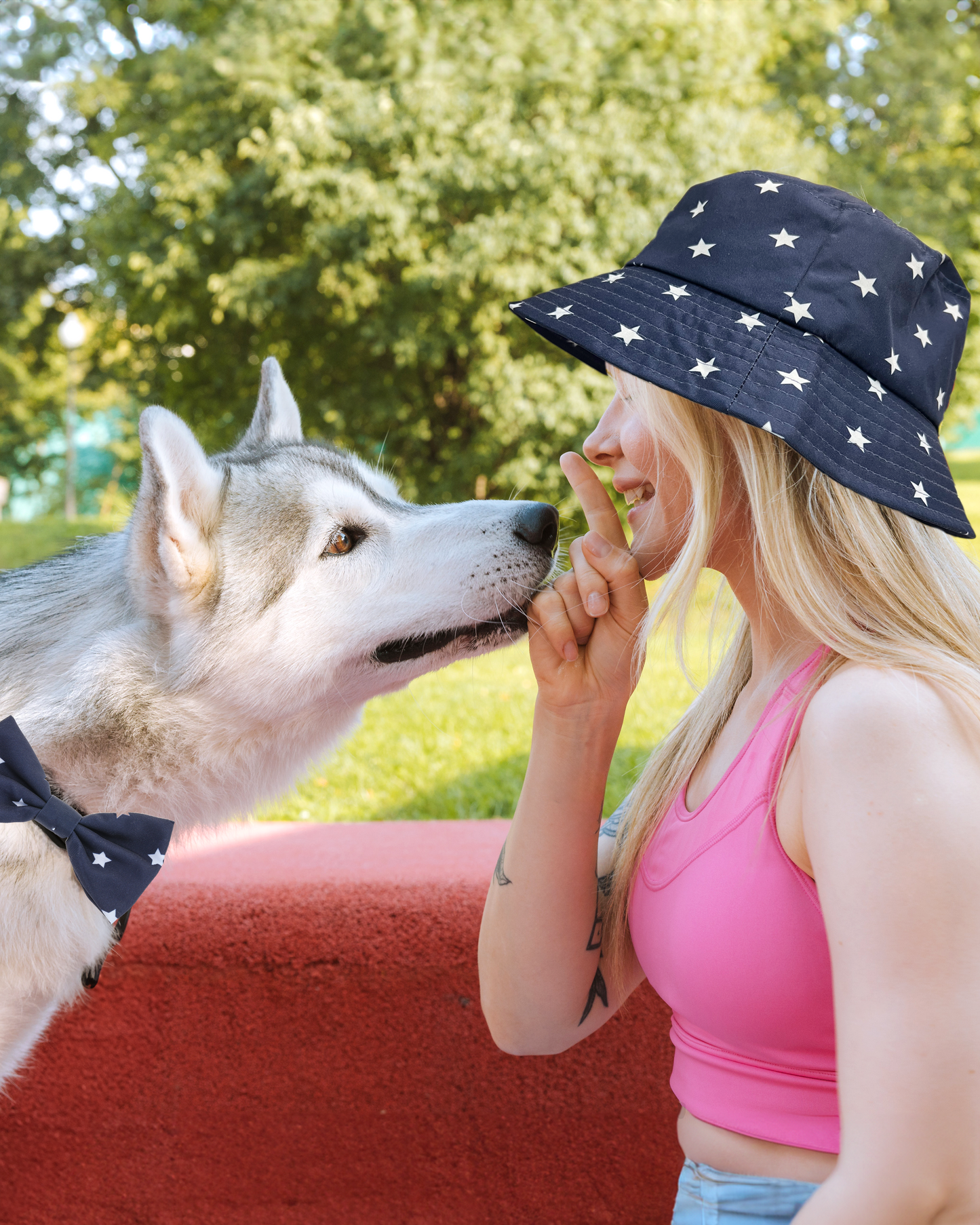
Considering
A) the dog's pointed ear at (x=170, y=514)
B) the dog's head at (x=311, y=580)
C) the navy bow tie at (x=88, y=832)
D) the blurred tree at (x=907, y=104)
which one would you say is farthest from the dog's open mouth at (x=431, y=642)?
the blurred tree at (x=907, y=104)

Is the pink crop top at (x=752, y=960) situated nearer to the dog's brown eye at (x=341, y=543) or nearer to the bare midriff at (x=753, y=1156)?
the bare midriff at (x=753, y=1156)

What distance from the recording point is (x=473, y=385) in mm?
12734

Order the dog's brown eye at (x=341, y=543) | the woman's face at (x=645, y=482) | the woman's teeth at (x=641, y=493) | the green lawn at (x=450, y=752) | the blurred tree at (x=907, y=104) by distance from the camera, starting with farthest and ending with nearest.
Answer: the blurred tree at (x=907, y=104), the green lawn at (x=450, y=752), the dog's brown eye at (x=341, y=543), the woman's teeth at (x=641, y=493), the woman's face at (x=645, y=482)

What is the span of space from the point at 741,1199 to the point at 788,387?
1105 mm

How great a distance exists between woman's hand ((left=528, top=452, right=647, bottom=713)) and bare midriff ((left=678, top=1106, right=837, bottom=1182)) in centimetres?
67

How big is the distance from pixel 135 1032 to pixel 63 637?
119 cm

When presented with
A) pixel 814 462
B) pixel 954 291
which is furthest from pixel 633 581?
pixel 954 291

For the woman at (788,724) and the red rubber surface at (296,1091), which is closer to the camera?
the woman at (788,724)

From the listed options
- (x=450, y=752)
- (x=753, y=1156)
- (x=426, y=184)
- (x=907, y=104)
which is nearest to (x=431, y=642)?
(x=753, y=1156)

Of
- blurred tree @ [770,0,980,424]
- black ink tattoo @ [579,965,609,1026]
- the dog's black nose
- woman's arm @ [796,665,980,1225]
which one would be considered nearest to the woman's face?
the dog's black nose

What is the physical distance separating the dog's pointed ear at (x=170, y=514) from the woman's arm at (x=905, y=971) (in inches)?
50.4

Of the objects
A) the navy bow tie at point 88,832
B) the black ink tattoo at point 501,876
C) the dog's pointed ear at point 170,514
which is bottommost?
the black ink tattoo at point 501,876

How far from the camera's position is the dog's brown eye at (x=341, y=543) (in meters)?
2.13

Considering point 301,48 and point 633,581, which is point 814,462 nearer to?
point 633,581
